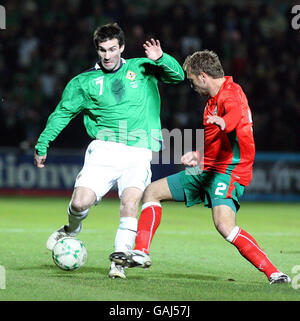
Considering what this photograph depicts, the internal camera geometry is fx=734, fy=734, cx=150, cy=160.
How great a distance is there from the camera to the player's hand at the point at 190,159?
6141 mm

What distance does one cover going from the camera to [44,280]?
6340 millimetres

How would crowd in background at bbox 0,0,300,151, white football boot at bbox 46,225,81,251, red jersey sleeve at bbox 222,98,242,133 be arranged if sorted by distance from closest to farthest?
red jersey sleeve at bbox 222,98,242,133 → white football boot at bbox 46,225,81,251 → crowd in background at bbox 0,0,300,151

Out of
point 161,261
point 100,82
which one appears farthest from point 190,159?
point 161,261

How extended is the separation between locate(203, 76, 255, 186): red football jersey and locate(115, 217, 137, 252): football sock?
0.84m

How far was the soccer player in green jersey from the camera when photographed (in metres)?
6.84

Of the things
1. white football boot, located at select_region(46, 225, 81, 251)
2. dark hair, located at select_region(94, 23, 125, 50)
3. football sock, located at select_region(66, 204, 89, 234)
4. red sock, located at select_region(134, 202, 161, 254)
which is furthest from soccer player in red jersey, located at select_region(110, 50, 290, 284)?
white football boot, located at select_region(46, 225, 81, 251)

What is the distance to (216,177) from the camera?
654cm

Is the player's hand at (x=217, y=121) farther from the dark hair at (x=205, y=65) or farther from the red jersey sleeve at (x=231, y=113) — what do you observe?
the dark hair at (x=205, y=65)

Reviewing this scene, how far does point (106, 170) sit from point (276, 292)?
199cm

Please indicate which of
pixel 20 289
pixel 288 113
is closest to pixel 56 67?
pixel 288 113

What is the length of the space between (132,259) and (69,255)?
0.70 m

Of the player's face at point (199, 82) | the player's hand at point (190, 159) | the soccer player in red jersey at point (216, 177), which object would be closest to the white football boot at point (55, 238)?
the soccer player in red jersey at point (216, 177)

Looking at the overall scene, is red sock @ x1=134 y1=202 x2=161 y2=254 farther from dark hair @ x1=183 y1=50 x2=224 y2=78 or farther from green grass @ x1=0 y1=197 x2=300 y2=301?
dark hair @ x1=183 y1=50 x2=224 y2=78
